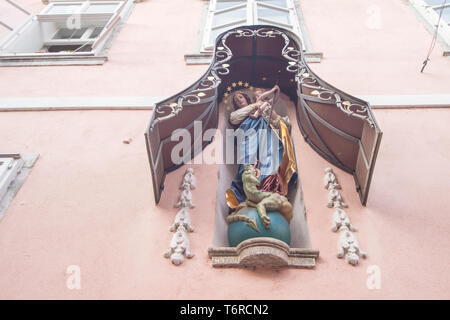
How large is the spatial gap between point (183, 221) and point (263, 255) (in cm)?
107

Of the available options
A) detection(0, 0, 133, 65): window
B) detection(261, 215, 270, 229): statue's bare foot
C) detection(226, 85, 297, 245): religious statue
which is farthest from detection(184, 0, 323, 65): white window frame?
detection(261, 215, 270, 229): statue's bare foot

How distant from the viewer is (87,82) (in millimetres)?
7852

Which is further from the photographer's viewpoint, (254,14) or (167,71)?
(254,14)

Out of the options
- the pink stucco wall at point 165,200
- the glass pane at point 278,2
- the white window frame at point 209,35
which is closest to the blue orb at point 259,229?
the pink stucco wall at point 165,200

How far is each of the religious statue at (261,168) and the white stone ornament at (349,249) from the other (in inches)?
21.0

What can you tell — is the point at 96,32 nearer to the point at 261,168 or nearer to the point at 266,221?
the point at 261,168

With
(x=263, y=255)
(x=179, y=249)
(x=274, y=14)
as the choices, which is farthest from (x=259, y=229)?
(x=274, y=14)

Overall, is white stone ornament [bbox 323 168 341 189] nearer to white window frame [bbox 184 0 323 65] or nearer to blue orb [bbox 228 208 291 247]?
blue orb [bbox 228 208 291 247]

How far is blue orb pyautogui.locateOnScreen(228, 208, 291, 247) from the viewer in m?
4.55

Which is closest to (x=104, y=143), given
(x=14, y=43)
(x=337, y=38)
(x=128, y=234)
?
(x=128, y=234)

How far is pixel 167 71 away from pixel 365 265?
4.96 m

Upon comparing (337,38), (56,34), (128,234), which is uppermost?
(56,34)
